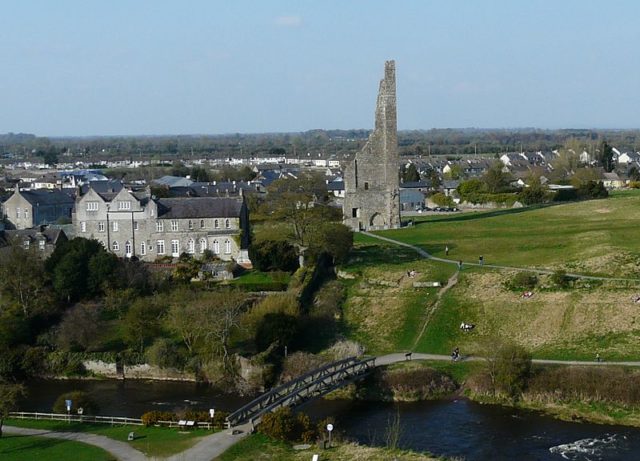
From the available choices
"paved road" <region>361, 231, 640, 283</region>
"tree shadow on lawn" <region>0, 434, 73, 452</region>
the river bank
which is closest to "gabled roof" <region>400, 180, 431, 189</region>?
"paved road" <region>361, 231, 640, 283</region>

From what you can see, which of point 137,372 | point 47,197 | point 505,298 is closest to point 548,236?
point 505,298

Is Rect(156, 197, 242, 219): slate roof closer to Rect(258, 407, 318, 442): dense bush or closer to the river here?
the river

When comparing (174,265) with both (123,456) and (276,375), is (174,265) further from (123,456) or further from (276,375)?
(123,456)

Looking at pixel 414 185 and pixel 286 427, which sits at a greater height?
pixel 414 185

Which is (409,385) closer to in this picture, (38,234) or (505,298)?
(505,298)

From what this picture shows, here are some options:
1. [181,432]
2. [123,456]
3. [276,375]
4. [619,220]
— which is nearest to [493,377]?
[276,375]
